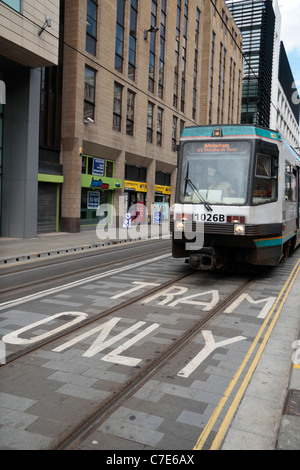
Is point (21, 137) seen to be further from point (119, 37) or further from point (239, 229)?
point (239, 229)

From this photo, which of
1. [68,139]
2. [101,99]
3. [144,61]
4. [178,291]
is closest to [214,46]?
[144,61]

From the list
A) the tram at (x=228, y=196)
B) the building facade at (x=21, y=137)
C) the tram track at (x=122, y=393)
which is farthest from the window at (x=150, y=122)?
the tram track at (x=122, y=393)

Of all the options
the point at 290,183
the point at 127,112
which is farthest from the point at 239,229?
the point at 127,112

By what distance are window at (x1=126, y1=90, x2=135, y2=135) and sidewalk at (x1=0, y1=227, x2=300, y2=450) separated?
12468 mm

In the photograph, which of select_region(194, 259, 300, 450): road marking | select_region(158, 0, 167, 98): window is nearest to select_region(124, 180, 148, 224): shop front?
select_region(158, 0, 167, 98): window

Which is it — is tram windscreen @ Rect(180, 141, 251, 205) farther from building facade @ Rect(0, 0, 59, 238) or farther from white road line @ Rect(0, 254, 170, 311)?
building facade @ Rect(0, 0, 59, 238)

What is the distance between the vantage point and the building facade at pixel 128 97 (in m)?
23.1

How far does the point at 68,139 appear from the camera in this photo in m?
22.9

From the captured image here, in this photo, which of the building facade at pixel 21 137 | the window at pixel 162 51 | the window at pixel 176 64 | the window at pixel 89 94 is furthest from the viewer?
the window at pixel 176 64

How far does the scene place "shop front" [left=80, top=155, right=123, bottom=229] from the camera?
987 inches

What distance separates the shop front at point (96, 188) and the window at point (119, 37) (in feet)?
21.0

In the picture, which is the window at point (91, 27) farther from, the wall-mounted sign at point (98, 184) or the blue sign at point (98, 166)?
the wall-mounted sign at point (98, 184)

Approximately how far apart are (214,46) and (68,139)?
30641mm

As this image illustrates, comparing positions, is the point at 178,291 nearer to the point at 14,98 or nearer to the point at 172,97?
the point at 14,98
